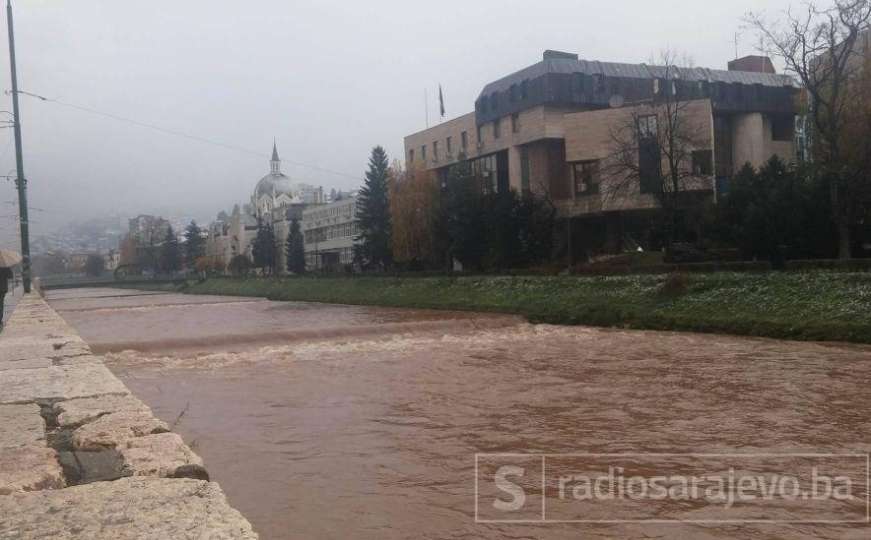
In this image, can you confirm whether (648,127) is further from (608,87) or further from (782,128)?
(782,128)

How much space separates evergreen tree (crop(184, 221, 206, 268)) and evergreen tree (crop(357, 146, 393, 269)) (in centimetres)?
7229

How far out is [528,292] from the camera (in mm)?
35656

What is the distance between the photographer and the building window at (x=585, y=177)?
4878 centimetres

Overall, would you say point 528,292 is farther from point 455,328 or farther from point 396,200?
point 396,200

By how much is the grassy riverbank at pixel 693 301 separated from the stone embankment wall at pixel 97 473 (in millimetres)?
18859

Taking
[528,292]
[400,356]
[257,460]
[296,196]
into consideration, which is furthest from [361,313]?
[296,196]

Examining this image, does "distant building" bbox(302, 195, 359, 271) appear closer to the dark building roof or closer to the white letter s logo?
the dark building roof

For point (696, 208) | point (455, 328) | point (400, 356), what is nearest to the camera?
point (400, 356)

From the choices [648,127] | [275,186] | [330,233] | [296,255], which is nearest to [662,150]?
[648,127]

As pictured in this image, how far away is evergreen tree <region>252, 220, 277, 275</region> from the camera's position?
367 ft

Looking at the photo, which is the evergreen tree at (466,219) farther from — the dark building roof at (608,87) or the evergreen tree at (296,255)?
the evergreen tree at (296,255)

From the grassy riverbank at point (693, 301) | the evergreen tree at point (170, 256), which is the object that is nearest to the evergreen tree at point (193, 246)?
the evergreen tree at point (170, 256)

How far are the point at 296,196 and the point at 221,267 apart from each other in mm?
30004

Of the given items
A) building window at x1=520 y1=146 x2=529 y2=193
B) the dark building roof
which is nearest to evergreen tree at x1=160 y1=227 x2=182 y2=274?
the dark building roof
